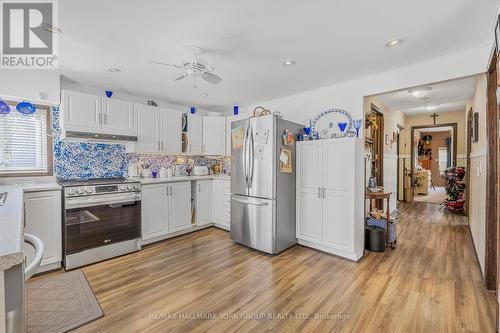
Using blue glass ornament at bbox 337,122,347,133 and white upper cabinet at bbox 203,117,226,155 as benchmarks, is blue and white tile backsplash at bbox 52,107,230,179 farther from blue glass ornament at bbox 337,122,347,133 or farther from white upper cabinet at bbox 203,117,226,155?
blue glass ornament at bbox 337,122,347,133

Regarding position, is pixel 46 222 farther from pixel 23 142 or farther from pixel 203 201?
pixel 203 201

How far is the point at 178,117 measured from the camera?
4.29m

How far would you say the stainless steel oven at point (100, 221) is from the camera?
2.82m

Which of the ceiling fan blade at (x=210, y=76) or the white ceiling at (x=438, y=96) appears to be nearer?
the ceiling fan blade at (x=210, y=76)

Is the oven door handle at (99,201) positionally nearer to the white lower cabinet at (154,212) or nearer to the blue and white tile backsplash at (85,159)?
the white lower cabinet at (154,212)

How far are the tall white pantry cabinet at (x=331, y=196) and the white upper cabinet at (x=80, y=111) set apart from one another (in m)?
2.93

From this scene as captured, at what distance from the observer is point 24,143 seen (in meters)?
3.18

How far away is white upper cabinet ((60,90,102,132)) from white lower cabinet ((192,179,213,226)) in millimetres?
1783

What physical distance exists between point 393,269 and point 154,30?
3.62m

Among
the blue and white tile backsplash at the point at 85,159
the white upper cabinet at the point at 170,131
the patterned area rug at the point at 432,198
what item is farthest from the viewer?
the patterned area rug at the point at 432,198

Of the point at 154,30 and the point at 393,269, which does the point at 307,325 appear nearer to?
the point at 393,269

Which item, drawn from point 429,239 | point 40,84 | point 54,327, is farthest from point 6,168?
point 429,239

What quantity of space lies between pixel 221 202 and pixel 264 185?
1.36m

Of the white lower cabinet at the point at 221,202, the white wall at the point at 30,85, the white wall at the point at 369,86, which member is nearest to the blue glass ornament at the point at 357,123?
the white wall at the point at 369,86
